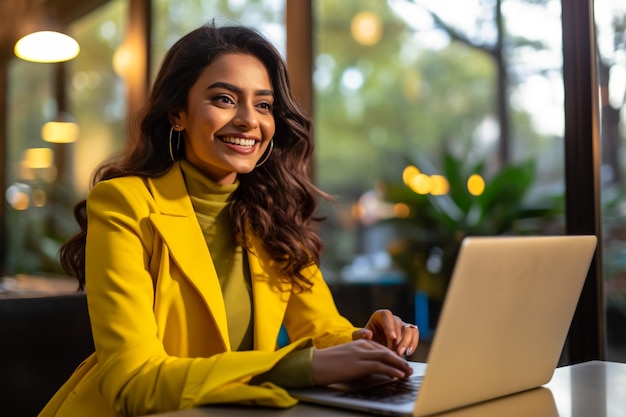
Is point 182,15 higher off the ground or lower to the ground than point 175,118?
higher

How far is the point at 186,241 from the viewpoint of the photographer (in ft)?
5.81

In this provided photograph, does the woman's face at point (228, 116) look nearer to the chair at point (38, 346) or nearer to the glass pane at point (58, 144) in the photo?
the chair at point (38, 346)

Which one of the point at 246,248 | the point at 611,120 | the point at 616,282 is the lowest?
the point at 616,282

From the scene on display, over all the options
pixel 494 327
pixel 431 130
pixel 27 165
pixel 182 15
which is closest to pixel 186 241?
pixel 494 327

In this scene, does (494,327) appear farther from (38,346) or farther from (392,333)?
(38,346)

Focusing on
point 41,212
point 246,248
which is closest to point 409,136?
point 41,212

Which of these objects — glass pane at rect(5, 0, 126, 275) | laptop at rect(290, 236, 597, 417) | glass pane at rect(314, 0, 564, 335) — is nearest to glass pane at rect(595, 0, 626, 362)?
glass pane at rect(314, 0, 564, 335)

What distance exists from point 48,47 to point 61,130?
712 mm

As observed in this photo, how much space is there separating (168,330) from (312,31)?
283cm

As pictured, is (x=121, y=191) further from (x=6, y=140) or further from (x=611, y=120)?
(x=6, y=140)

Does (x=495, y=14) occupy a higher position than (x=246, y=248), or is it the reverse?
(x=495, y=14)

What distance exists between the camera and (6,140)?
7.15 metres

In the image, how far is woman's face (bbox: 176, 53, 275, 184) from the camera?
1877 millimetres

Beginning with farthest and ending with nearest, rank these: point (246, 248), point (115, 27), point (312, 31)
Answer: point (115, 27) → point (312, 31) → point (246, 248)
